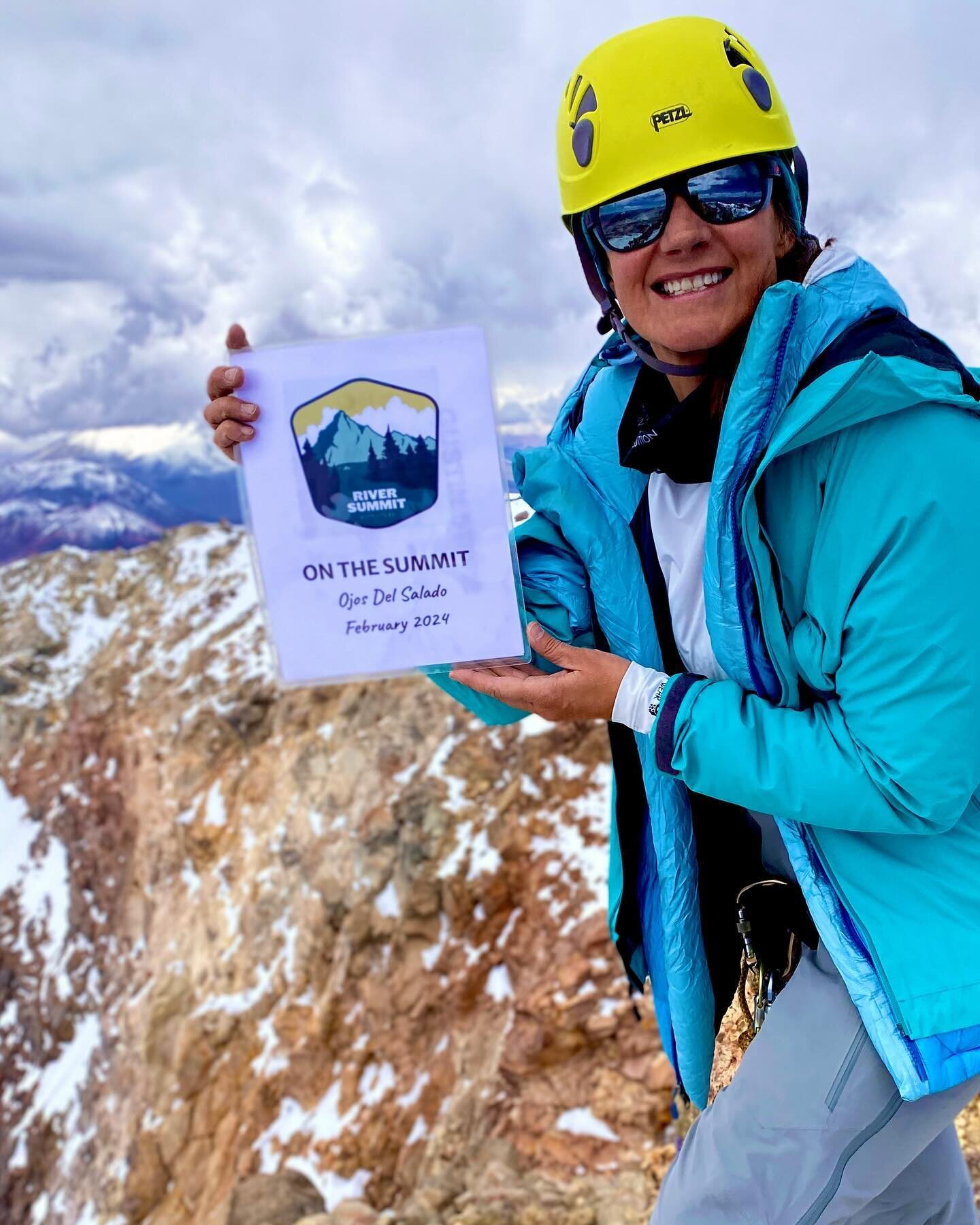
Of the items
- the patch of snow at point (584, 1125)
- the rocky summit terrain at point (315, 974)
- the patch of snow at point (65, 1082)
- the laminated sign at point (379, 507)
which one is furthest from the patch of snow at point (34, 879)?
the laminated sign at point (379, 507)

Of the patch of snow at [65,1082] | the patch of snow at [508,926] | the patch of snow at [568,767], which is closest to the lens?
the patch of snow at [508,926]

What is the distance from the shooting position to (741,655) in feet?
6.24

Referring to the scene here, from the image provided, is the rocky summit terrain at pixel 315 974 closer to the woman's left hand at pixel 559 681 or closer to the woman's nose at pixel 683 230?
the woman's left hand at pixel 559 681

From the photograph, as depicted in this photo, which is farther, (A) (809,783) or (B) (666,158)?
(B) (666,158)

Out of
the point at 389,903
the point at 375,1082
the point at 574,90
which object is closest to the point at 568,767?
the point at 389,903

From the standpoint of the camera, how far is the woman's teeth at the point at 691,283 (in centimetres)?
194

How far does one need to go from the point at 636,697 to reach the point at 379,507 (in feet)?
2.80

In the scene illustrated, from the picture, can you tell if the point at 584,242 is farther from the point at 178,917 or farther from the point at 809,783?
the point at 178,917

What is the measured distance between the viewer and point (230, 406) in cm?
197

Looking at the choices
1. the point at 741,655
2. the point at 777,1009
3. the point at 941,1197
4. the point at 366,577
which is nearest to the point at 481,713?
the point at 366,577

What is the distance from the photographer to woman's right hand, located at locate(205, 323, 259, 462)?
6.39ft

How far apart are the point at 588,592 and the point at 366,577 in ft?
2.35

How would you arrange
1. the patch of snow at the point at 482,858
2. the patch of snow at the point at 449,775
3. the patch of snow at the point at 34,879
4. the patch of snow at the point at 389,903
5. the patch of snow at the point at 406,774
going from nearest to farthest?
1. the patch of snow at the point at 482,858
2. the patch of snow at the point at 389,903
3. the patch of snow at the point at 449,775
4. the patch of snow at the point at 406,774
5. the patch of snow at the point at 34,879

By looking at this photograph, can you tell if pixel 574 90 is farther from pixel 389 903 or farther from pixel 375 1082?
pixel 389 903
